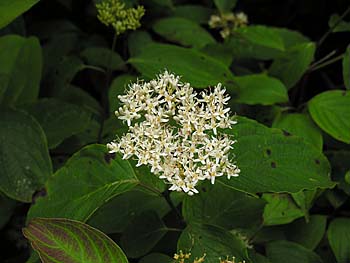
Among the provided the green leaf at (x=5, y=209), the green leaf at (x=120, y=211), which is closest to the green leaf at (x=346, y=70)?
the green leaf at (x=120, y=211)

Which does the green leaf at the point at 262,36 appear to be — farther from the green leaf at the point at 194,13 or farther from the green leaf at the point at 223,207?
the green leaf at the point at 223,207

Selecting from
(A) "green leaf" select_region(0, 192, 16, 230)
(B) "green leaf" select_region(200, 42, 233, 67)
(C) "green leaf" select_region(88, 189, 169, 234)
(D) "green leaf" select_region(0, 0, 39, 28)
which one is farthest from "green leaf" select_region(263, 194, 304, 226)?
(D) "green leaf" select_region(0, 0, 39, 28)

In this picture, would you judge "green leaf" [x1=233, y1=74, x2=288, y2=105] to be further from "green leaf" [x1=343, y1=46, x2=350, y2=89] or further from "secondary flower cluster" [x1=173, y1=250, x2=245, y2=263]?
"secondary flower cluster" [x1=173, y1=250, x2=245, y2=263]

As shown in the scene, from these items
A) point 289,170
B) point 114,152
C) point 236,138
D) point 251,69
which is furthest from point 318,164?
point 251,69

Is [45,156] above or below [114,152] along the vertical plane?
below

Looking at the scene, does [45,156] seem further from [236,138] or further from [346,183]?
[346,183]

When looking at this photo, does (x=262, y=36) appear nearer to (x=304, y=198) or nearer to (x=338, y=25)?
(x=338, y=25)
